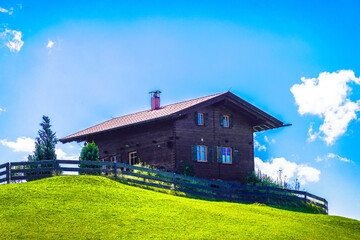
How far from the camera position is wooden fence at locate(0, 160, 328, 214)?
95.2 feet

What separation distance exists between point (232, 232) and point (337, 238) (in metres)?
5.33

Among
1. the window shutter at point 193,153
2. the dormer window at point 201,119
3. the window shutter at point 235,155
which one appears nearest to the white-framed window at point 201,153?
the window shutter at point 193,153

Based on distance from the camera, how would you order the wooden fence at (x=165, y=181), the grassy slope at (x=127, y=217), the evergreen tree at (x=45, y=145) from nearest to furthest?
the grassy slope at (x=127, y=217)
the wooden fence at (x=165, y=181)
the evergreen tree at (x=45, y=145)

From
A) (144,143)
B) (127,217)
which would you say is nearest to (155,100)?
(144,143)

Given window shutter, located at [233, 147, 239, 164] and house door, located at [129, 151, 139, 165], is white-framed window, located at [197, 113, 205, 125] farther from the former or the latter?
house door, located at [129, 151, 139, 165]

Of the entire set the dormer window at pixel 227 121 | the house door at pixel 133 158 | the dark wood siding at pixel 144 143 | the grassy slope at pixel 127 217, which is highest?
the dormer window at pixel 227 121

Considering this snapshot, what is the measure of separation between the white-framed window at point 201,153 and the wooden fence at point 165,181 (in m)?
4.72

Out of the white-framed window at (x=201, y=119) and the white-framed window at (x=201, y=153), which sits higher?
the white-framed window at (x=201, y=119)

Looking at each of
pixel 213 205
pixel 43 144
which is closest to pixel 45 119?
pixel 43 144

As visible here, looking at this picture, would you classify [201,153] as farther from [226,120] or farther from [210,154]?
[226,120]

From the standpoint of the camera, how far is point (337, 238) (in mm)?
24188

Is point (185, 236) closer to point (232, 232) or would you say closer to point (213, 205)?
point (232, 232)

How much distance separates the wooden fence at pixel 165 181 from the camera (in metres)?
29.0

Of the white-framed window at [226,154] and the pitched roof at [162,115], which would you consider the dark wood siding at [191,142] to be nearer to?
the white-framed window at [226,154]
